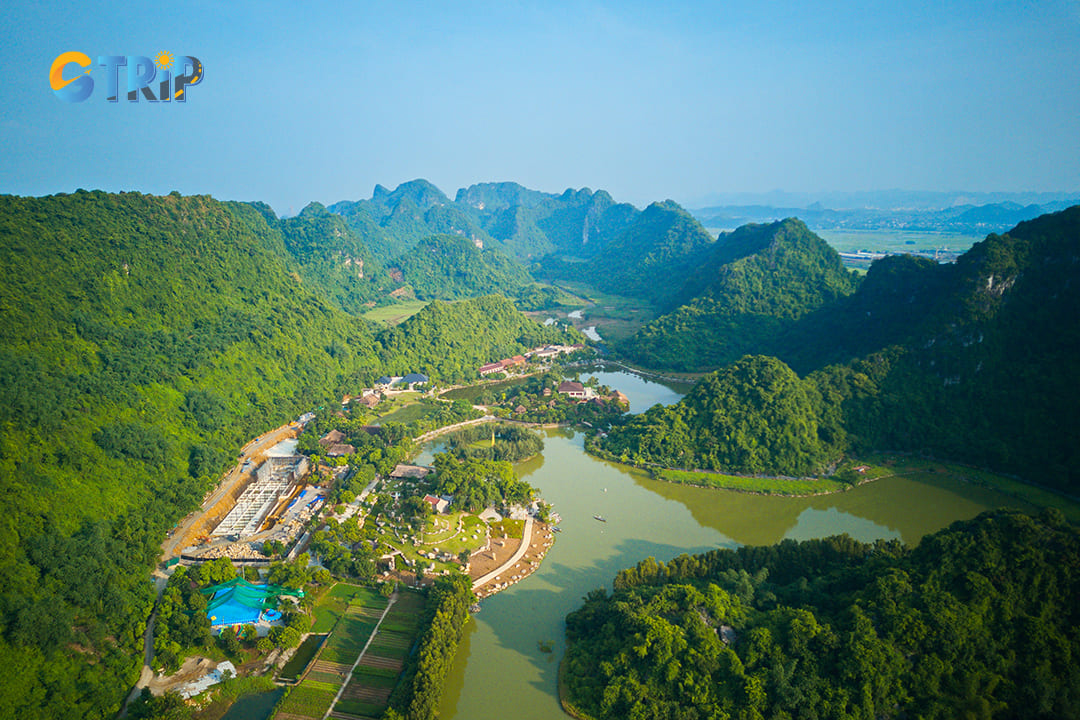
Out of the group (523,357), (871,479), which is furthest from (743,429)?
(523,357)

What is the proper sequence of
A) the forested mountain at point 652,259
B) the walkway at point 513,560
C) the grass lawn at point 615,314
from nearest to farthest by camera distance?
the walkway at point 513,560, the grass lawn at point 615,314, the forested mountain at point 652,259

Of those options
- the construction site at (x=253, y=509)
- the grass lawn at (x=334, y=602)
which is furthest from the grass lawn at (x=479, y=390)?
the grass lawn at (x=334, y=602)

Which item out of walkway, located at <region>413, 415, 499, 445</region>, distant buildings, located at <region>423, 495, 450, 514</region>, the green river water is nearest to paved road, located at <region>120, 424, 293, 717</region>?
the green river water

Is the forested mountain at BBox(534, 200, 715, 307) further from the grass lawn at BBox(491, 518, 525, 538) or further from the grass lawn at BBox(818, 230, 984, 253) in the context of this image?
the grass lawn at BBox(491, 518, 525, 538)

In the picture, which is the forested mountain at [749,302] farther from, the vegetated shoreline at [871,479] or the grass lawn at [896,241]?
the grass lawn at [896,241]

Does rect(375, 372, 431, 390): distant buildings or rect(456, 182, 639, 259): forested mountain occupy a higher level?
rect(456, 182, 639, 259): forested mountain
